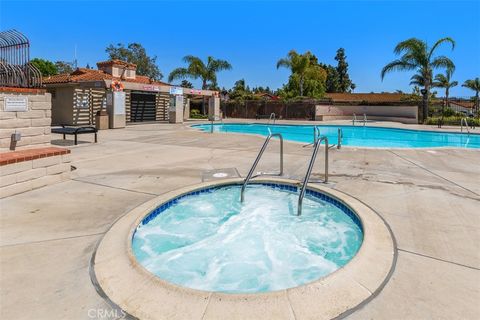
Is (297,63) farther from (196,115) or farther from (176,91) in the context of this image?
(176,91)

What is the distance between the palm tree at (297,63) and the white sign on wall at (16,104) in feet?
103

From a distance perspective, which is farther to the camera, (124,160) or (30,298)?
(124,160)

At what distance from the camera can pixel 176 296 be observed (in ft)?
7.86

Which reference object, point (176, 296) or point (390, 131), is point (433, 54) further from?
point (176, 296)

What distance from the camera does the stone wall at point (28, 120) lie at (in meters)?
5.45

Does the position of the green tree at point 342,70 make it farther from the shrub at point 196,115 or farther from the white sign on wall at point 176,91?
the white sign on wall at point 176,91

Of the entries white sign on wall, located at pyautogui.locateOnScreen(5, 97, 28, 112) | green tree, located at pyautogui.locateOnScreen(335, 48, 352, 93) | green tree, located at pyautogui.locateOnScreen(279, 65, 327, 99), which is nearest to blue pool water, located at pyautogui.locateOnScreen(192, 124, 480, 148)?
white sign on wall, located at pyautogui.locateOnScreen(5, 97, 28, 112)

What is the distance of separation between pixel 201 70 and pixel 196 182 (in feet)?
90.1

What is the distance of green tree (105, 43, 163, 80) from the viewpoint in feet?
159

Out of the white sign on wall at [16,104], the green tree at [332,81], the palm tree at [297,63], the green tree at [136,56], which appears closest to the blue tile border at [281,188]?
the white sign on wall at [16,104]

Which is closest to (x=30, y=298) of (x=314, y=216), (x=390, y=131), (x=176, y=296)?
(x=176, y=296)

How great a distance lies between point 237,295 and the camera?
243cm

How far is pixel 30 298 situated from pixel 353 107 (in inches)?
1278

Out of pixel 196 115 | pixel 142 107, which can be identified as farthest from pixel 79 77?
pixel 196 115
